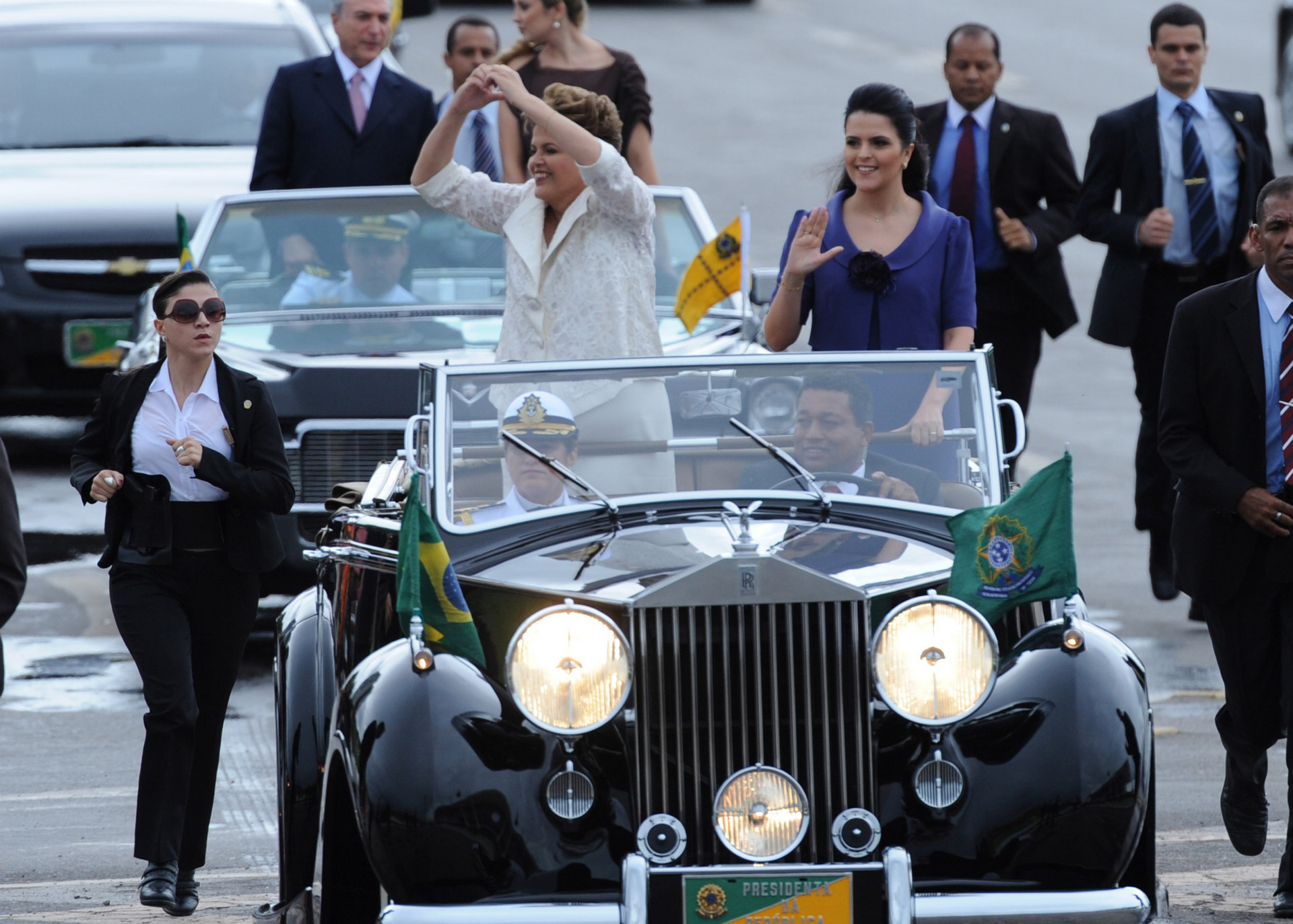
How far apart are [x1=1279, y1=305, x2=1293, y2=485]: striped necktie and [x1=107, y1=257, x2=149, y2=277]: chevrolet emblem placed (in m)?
7.23

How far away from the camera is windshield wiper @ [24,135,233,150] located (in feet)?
41.0

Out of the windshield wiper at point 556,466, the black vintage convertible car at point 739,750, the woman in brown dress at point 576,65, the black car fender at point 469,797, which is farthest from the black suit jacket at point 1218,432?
the woman in brown dress at point 576,65

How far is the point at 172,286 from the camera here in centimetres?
650

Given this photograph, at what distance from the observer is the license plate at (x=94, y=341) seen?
1177 cm

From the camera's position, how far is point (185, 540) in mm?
6402

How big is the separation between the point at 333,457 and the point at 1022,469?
495cm

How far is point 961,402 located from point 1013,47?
76.0 ft

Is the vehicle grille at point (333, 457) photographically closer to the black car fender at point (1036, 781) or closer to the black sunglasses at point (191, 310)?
the black sunglasses at point (191, 310)

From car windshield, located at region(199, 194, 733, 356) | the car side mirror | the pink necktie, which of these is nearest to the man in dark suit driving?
the car side mirror

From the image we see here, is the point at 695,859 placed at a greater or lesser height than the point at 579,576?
lesser

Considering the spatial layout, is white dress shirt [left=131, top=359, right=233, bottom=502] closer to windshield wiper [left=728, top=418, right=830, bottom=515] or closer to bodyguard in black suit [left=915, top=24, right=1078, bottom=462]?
windshield wiper [left=728, top=418, right=830, bottom=515]

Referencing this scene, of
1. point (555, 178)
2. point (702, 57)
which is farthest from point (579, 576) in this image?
point (702, 57)

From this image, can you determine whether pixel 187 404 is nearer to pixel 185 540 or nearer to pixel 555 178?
pixel 185 540

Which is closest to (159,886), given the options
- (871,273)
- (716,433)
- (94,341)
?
(716,433)
